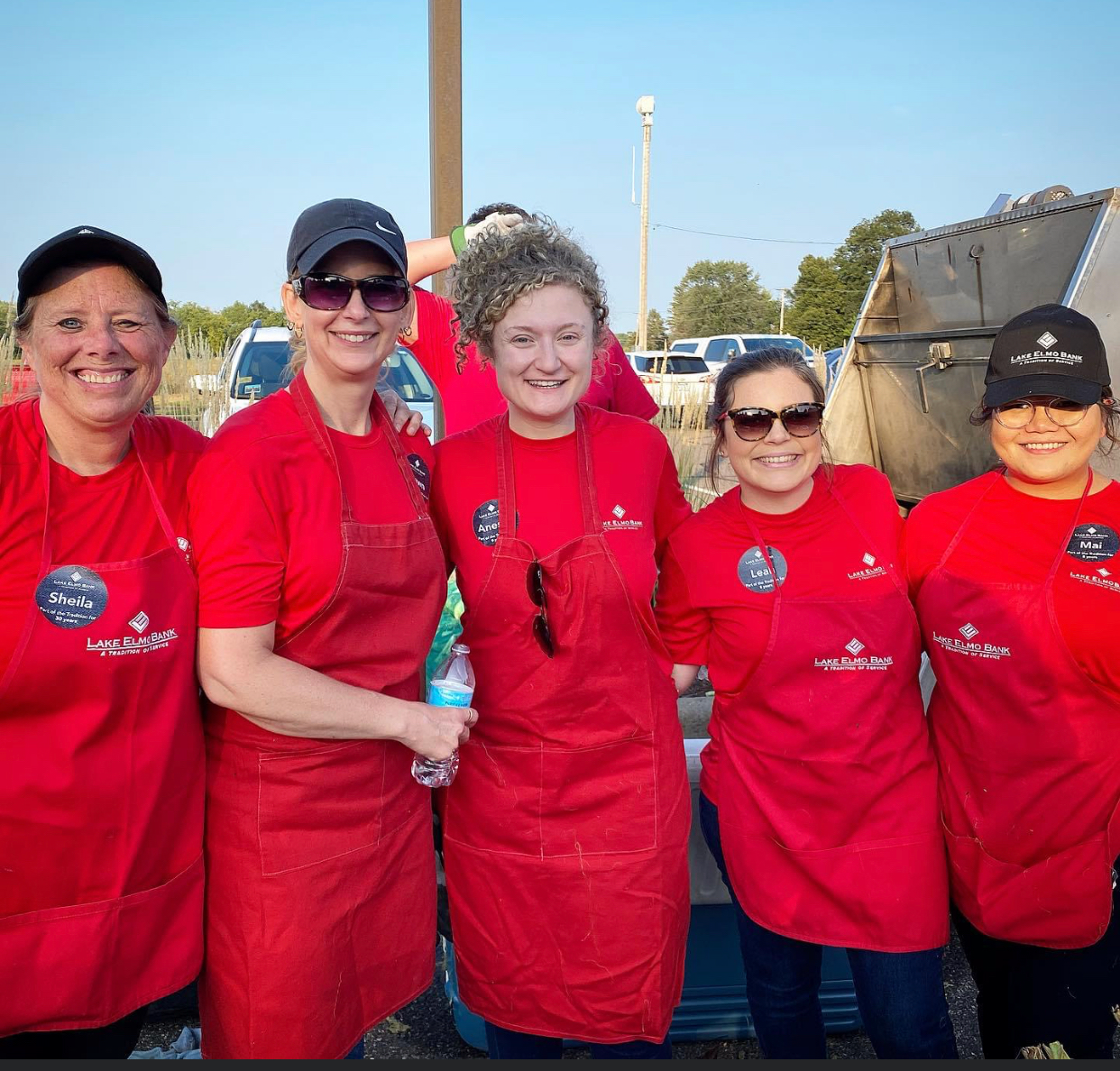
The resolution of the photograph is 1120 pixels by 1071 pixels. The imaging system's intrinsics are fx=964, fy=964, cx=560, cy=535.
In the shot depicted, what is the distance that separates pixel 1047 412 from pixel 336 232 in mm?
1419

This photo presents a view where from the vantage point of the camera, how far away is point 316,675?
165cm

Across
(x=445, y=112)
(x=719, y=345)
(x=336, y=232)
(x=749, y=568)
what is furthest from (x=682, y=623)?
(x=719, y=345)

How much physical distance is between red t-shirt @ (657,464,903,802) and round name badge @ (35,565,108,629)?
3.83 feet

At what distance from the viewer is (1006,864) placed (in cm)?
187

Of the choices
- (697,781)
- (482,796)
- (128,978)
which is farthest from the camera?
(697,781)

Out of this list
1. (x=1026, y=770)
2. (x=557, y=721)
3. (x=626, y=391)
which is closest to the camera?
(x=1026, y=770)

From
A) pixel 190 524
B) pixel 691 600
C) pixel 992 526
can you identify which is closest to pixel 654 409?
pixel 691 600

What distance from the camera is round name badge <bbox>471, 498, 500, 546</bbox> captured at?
1.97m

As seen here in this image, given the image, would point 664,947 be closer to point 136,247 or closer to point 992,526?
point 992,526

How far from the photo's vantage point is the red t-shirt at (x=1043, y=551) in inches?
71.0

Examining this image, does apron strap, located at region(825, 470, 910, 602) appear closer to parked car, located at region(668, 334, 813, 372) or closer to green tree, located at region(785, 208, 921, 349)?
parked car, located at region(668, 334, 813, 372)

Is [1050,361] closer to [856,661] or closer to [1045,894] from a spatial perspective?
[856,661]

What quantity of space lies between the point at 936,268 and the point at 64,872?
4.09 meters

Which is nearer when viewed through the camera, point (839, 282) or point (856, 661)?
point (856, 661)
